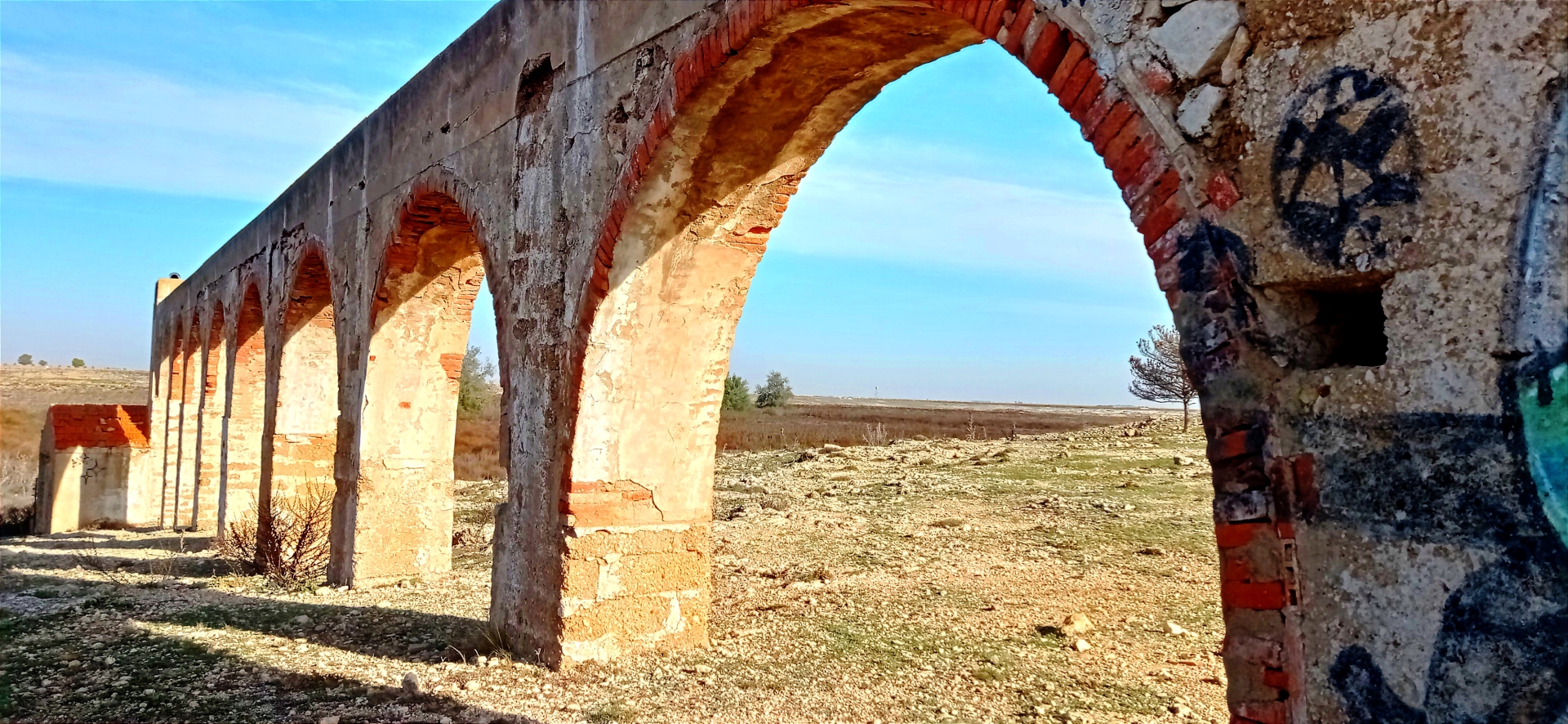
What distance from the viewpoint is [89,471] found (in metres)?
15.5

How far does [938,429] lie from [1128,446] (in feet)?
63.4

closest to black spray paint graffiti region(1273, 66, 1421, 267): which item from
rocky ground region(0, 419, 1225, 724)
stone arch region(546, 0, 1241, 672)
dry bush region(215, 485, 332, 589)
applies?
stone arch region(546, 0, 1241, 672)

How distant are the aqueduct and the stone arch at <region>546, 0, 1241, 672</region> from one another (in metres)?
0.02

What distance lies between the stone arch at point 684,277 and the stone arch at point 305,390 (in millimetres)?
5177

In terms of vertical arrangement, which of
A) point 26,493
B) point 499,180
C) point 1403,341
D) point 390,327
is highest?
point 499,180

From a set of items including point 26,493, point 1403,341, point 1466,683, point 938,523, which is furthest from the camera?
point 26,493

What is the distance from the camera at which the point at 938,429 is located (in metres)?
33.3

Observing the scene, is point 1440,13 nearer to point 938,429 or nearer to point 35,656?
point 35,656

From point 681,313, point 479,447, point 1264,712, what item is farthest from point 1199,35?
point 479,447

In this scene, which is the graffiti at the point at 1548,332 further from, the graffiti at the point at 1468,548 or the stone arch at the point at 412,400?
the stone arch at the point at 412,400

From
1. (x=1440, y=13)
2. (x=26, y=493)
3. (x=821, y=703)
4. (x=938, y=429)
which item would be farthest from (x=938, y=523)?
(x=938, y=429)

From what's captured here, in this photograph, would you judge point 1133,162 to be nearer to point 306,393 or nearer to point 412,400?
point 412,400

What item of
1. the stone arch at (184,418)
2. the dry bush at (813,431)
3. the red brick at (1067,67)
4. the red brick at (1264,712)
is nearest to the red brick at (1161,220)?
the red brick at (1067,67)

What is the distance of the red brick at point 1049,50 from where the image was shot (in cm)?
279
